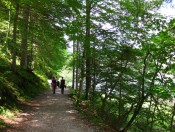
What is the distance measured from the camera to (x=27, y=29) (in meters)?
16.9

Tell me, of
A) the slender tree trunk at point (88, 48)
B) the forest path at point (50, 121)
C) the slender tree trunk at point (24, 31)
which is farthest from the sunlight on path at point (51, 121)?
the slender tree trunk at point (24, 31)

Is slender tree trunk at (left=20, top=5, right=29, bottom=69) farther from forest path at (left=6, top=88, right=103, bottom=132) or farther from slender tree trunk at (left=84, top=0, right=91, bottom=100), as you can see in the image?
forest path at (left=6, top=88, right=103, bottom=132)

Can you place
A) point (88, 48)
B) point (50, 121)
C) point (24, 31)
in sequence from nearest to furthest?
point (50, 121), point (88, 48), point (24, 31)

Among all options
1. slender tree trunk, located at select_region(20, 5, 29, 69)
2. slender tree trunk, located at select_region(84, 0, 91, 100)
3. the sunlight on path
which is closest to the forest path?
the sunlight on path

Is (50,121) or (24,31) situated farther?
(24,31)

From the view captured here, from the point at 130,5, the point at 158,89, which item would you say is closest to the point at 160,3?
the point at 130,5

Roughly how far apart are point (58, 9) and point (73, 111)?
6.36m

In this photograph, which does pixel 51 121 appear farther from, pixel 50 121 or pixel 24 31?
pixel 24 31

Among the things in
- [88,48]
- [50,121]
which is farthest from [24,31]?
[50,121]

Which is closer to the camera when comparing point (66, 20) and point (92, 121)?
point (92, 121)

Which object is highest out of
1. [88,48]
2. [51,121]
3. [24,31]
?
[24,31]

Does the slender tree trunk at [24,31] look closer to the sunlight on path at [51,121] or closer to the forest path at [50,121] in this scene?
the forest path at [50,121]

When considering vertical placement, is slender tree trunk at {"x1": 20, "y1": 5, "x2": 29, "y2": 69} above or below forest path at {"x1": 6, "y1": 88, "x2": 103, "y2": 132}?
above

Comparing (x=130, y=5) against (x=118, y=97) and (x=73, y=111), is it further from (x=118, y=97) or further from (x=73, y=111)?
(x=73, y=111)
